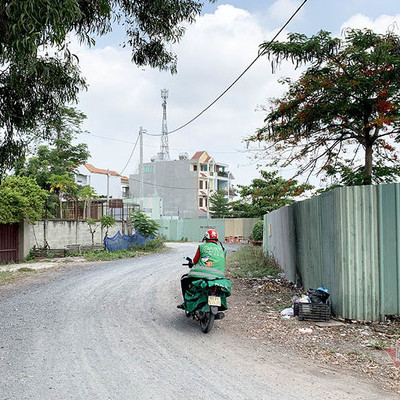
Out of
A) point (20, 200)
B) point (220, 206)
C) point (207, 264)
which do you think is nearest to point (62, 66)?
point (207, 264)

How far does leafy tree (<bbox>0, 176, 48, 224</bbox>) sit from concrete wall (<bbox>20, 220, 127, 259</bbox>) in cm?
73

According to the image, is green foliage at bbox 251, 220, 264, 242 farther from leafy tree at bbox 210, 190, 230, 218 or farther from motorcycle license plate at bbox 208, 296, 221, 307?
leafy tree at bbox 210, 190, 230, 218

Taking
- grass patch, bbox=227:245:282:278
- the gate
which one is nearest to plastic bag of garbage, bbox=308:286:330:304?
grass patch, bbox=227:245:282:278

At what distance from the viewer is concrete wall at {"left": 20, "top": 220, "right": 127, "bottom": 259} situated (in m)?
17.6

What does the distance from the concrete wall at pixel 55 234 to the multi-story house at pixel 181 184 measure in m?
31.3

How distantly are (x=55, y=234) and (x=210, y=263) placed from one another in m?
15.1

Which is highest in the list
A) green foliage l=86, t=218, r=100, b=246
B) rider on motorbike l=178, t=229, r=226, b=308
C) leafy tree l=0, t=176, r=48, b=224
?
leafy tree l=0, t=176, r=48, b=224

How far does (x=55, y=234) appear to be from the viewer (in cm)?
1961

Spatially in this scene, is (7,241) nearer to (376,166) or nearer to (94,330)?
(94,330)

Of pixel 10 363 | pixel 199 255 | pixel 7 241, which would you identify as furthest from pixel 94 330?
pixel 7 241

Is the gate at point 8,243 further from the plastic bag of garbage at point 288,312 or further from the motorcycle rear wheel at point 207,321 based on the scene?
the plastic bag of garbage at point 288,312

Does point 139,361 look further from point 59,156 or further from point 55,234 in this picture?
point 59,156

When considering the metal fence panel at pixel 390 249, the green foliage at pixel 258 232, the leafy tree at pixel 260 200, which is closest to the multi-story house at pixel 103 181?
Answer: the leafy tree at pixel 260 200

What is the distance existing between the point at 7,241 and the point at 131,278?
797 cm
